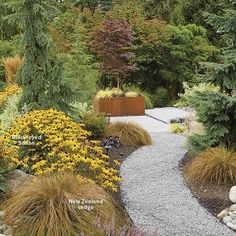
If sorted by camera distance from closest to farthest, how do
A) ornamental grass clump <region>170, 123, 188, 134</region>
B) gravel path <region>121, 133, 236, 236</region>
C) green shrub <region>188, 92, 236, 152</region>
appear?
gravel path <region>121, 133, 236, 236</region> → green shrub <region>188, 92, 236, 152</region> → ornamental grass clump <region>170, 123, 188, 134</region>

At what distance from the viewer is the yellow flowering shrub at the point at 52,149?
4.93m

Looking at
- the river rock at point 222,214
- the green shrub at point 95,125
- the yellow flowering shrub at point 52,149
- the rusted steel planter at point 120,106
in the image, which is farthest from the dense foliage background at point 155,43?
the river rock at point 222,214

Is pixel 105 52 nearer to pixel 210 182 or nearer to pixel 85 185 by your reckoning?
pixel 210 182

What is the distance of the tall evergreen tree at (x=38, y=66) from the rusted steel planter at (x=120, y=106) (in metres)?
5.10

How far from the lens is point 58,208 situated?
4074 millimetres

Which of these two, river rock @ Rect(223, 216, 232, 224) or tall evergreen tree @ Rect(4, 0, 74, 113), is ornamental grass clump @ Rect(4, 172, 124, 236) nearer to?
river rock @ Rect(223, 216, 232, 224)

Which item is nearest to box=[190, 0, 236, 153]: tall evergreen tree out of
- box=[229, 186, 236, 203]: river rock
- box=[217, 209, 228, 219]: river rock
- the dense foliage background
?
box=[229, 186, 236, 203]: river rock

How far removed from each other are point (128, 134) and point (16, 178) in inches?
136

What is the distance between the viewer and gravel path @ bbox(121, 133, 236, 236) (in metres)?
4.61

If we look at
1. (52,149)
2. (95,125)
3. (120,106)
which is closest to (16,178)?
(52,149)

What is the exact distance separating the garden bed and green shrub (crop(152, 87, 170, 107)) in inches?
428

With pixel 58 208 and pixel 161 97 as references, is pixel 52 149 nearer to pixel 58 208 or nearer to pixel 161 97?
pixel 58 208

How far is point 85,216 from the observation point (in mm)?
4090

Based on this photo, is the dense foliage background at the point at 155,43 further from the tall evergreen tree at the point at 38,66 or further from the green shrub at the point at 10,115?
the tall evergreen tree at the point at 38,66
